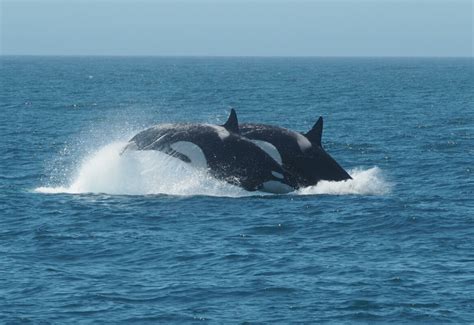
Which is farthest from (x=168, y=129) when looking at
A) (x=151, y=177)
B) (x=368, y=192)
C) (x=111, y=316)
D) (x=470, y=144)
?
(x=470, y=144)

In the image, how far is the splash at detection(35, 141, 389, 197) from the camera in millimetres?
37844

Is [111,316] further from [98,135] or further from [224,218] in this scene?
[98,135]

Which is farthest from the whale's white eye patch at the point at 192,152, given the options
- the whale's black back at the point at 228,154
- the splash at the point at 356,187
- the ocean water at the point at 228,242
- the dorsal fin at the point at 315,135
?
the dorsal fin at the point at 315,135

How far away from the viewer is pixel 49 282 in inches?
994

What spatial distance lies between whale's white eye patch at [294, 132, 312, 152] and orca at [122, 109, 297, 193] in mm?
1204

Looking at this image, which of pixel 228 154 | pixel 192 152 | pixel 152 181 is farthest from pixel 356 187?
pixel 152 181

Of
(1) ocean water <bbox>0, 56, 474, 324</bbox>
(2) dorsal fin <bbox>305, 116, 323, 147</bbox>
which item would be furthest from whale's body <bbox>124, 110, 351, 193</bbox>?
(1) ocean water <bbox>0, 56, 474, 324</bbox>

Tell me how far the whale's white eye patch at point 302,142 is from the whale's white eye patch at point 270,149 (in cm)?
97

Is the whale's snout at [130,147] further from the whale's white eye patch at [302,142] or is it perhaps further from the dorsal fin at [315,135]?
the dorsal fin at [315,135]

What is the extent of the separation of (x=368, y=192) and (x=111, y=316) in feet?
62.5

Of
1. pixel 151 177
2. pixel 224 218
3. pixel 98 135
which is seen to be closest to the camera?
pixel 224 218

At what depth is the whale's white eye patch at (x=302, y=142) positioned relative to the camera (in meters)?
38.3

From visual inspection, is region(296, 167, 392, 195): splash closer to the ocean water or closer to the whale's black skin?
the ocean water

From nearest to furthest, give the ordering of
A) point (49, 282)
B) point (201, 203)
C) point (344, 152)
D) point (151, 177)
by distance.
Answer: point (49, 282) < point (201, 203) < point (151, 177) < point (344, 152)
